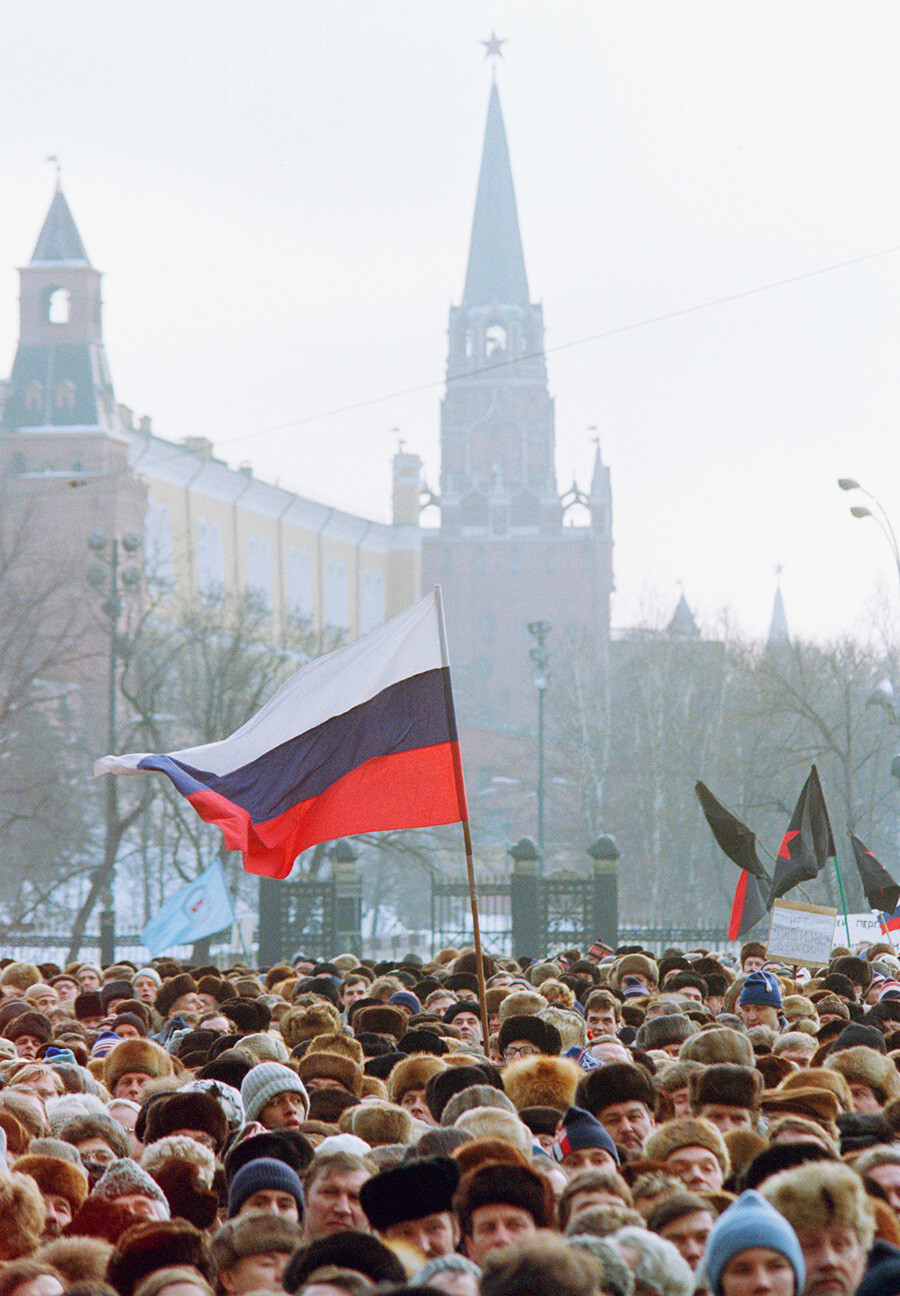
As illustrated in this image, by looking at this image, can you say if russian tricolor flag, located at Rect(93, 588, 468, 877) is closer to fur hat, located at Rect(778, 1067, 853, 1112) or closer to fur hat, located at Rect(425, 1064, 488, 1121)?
fur hat, located at Rect(425, 1064, 488, 1121)

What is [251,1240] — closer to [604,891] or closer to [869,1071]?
[869,1071]

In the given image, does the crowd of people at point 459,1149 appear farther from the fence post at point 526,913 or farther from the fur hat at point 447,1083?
the fence post at point 526,913

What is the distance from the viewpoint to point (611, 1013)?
12.2m

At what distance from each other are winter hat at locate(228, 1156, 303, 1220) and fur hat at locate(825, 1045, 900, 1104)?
115 inches

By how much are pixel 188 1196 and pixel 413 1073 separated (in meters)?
2.43

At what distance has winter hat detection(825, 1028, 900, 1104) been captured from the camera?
28.6 ft

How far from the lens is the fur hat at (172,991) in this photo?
1383 cm

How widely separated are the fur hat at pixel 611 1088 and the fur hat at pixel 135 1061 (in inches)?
106

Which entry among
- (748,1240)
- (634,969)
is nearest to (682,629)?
(634,969)

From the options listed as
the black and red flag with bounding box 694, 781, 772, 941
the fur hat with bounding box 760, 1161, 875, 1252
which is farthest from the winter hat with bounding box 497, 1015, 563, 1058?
the black and red flag with bounding box 694, 781, 772, 941

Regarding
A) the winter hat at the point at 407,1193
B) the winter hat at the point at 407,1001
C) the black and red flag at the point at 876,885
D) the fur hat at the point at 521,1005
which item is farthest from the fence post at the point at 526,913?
the winter hat at the point at 407,1193

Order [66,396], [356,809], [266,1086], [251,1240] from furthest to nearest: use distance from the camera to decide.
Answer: [66,396] < [356,809] < [266,1086] < [251,1240]

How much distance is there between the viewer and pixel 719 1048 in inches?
355

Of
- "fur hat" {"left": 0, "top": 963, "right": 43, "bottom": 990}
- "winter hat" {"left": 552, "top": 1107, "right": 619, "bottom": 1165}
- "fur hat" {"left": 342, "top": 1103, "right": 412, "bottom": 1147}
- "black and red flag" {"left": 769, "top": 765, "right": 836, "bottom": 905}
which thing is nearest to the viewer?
"winter hat" {"left": 552, "top": 1107, "right": 619, "bottom": 1165}
